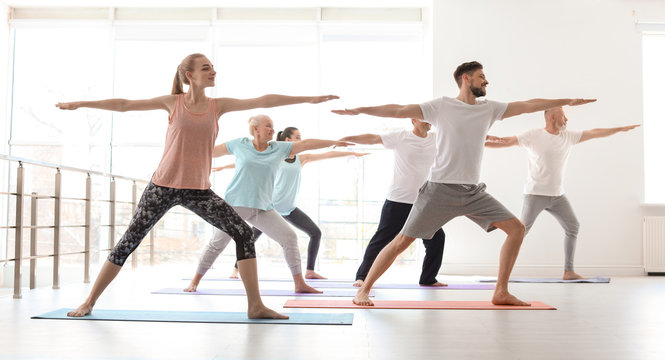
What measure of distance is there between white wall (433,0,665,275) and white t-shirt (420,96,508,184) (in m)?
3.46

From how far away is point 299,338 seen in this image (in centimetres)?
248

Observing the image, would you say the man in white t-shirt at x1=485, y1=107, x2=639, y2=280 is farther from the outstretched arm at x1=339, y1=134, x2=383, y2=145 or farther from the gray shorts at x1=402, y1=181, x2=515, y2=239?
the gray shorts at x1=402, y1=181, x2=515, y2=239

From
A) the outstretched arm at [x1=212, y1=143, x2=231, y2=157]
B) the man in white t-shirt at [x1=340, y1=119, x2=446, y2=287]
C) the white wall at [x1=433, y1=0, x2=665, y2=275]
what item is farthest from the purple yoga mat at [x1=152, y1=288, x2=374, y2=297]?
the white wall at [x1=433, y1=0, x2=665, y2=275]

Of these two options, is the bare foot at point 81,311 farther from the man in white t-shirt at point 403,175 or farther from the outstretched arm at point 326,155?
the outstretched arm at point 326,155

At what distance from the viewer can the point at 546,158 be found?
5.45 meters

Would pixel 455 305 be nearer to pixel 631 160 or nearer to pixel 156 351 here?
pixel 156 351

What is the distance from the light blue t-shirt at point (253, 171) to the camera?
13.6 ft

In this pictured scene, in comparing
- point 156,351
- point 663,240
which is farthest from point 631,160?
point 156,351

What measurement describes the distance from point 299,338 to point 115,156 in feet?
19.6

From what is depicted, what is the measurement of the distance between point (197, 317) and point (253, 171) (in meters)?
1.32

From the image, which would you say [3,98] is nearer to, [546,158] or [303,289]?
[303,289]

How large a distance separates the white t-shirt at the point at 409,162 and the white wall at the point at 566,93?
2313mm

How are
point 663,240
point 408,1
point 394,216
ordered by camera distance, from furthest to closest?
point 408,1
point 663,240
point 394,216

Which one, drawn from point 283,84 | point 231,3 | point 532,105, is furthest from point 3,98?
point 532,105
